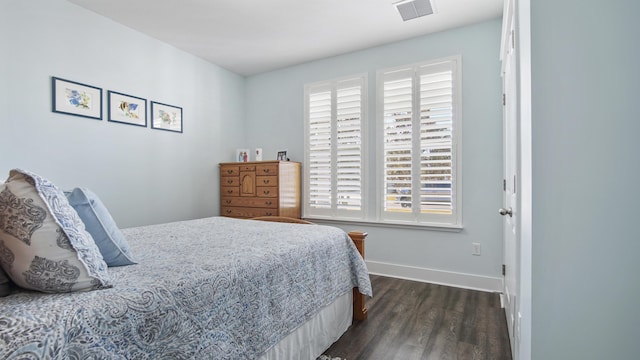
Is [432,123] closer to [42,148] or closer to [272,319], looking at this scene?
[272,319]

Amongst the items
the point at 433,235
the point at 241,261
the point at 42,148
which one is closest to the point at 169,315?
the point at 241,261

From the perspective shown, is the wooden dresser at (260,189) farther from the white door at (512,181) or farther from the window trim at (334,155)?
the white door at (512,181)

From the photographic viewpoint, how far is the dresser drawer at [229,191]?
4.22m

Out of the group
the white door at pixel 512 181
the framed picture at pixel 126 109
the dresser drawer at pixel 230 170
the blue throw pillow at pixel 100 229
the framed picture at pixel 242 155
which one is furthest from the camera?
the framed picture at pixel 242 155

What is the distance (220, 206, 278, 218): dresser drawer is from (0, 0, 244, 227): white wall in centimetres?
18

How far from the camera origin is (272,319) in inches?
57.4

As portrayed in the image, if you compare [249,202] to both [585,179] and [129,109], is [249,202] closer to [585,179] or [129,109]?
[129,109]

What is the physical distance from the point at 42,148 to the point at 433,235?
380cm

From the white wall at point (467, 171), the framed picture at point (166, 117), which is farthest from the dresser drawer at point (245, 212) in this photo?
the framed picture at point (166, 117)

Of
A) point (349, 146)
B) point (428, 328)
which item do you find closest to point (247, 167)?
point (349, 146)

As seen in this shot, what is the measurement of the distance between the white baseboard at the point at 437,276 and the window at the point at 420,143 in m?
0.54

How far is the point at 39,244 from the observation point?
0.93 m

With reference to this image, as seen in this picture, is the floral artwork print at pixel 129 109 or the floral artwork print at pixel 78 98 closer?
the floral artwork print at pixel 78 98

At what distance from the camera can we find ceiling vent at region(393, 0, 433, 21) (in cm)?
282
